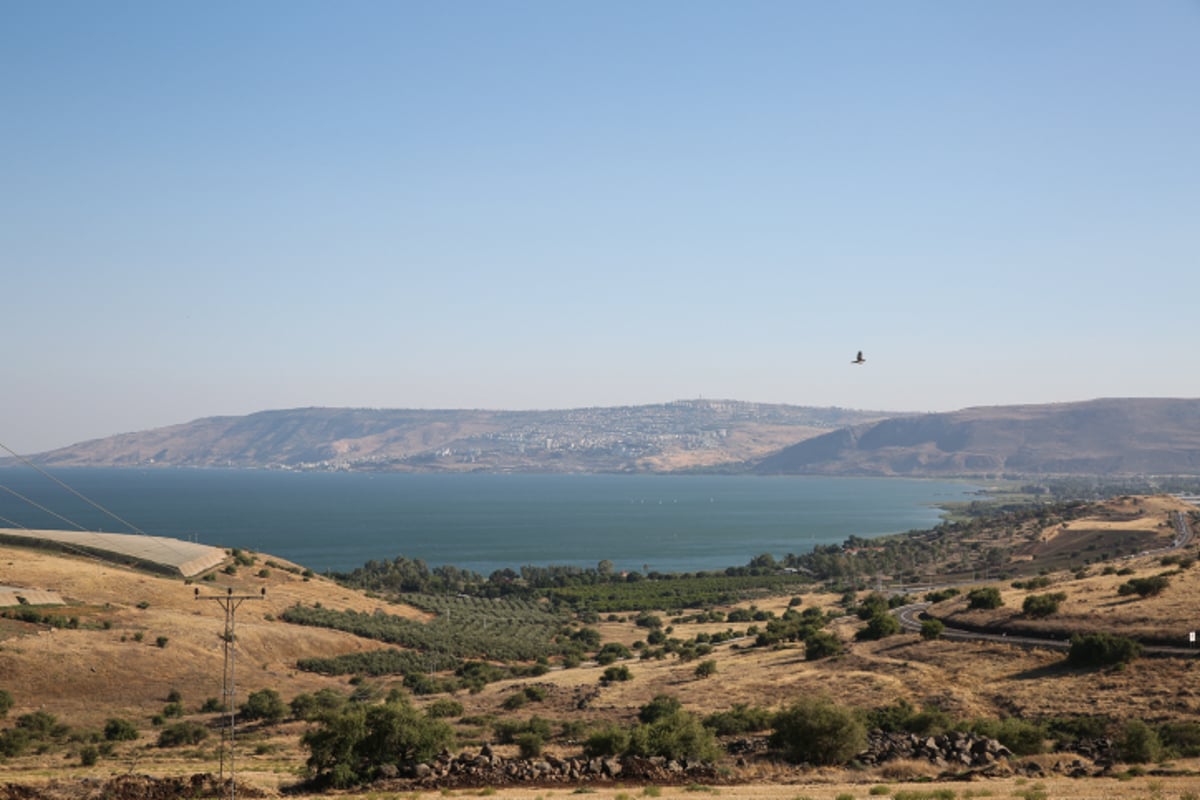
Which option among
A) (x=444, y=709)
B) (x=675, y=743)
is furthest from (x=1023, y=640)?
(x=444, y=709)

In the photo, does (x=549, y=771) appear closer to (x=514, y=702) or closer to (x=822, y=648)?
(x=514, y=702)

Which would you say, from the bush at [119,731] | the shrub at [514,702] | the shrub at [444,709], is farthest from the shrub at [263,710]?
the shrub at [514,702]

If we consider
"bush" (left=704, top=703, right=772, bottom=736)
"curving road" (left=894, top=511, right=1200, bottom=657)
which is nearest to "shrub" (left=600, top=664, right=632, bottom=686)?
"bush" (left=704, top=703, right=772, bottom=736)

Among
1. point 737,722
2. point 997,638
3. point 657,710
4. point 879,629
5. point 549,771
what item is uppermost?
point 549,771

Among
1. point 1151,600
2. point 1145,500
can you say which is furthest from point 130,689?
point 1145,500

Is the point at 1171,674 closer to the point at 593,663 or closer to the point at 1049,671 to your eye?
the point at 1049,671

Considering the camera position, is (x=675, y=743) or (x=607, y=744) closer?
(x=675, y=743)

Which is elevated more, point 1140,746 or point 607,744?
point 1140,746

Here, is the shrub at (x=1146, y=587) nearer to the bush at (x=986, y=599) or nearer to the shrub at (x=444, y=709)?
the bush at (x=986, y=599)

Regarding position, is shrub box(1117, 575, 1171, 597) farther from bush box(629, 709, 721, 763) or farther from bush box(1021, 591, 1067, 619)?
bush box(629, 709, 721, 763)
